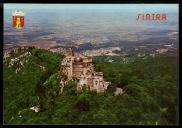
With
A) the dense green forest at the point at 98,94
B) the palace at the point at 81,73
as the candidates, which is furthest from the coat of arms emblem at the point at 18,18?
the palace at the point at 81,73

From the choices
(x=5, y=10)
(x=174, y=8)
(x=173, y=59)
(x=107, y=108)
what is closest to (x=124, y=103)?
(x=107, y=108)

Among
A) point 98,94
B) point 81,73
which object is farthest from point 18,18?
point 98,94

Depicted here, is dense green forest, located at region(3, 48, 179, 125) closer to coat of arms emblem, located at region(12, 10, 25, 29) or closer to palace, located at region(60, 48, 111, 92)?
palace, located at region(60, 48, 111, 92)

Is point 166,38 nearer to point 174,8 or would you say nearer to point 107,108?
point 174,8

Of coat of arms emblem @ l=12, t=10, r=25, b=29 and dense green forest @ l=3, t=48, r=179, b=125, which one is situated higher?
coat of arms emblem @ l=12, t=10, r=25, b=29

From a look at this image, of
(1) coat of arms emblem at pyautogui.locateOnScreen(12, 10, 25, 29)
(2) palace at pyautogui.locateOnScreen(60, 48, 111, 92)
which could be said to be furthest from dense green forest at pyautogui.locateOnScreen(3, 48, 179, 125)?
(1) coat of arms emblem at pyautogui.locateOnScreen(12, 10, 25, 29)
